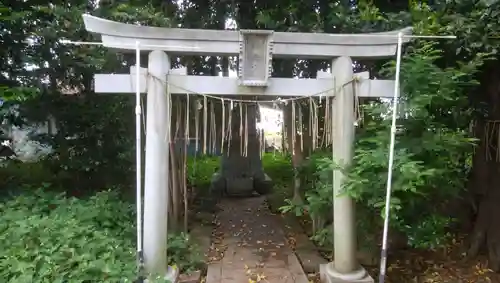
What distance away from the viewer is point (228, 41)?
404 cm

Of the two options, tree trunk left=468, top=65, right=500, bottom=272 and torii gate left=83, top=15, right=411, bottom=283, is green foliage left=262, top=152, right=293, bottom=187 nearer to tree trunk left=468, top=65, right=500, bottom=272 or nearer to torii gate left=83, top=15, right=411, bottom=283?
tree trunk left=468, top=65, right=500, bottom=272

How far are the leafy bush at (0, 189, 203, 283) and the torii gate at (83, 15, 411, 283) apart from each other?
461 millimetres

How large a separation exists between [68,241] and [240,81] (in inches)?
95.0

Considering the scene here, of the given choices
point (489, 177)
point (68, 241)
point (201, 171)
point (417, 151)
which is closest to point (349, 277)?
point (417, 151)

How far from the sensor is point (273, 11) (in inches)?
231

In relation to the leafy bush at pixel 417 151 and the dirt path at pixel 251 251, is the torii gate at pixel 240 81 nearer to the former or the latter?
the leafy bush at pixel 417 151

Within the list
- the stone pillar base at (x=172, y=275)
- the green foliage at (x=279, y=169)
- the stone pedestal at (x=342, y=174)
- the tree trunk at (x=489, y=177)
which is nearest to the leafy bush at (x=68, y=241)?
the stone pillar base at (x=172, y=275)

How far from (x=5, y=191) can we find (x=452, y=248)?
22.1 feet

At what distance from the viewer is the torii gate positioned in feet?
12.9

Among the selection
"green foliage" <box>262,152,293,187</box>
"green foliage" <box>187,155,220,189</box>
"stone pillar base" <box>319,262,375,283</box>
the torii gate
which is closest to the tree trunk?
the torii gate

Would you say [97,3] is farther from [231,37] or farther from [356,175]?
[356,175]

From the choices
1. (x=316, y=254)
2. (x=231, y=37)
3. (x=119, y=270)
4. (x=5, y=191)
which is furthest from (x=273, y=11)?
(x=5, y=191)

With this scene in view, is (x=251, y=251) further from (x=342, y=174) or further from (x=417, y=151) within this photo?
(x=417, y=151)

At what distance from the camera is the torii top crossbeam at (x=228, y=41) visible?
12.7 feet
